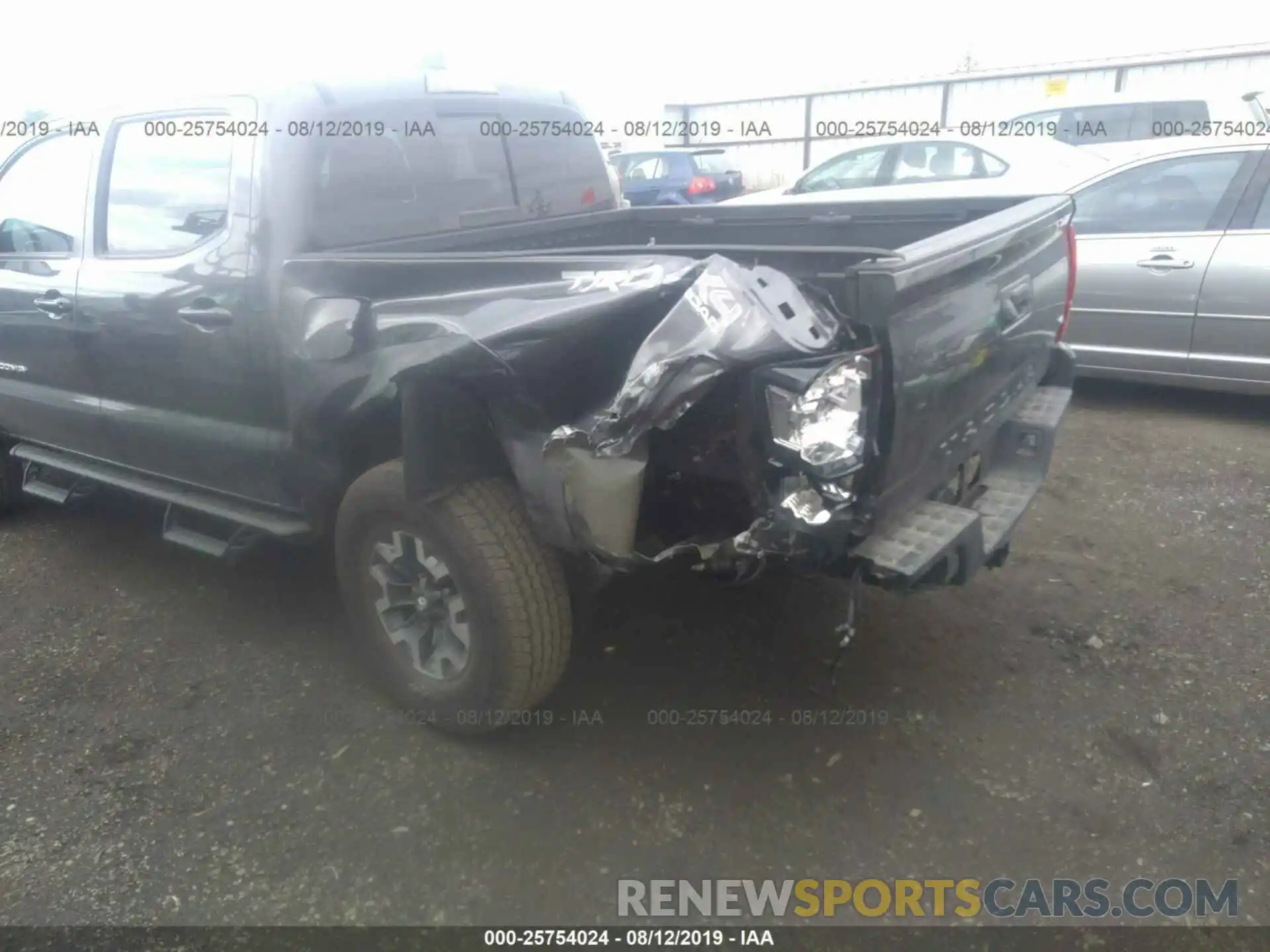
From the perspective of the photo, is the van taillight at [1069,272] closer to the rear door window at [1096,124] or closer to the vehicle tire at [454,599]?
the vehicle tire at [454,599]

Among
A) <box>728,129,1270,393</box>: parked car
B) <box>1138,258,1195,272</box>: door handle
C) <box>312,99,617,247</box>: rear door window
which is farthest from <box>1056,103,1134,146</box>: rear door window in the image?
<box>312,99,617,247</box>: rear door window

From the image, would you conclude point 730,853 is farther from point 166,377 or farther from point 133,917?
point 166,377

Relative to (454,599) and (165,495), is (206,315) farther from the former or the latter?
(454,599)

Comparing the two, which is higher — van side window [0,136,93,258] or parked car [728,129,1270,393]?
van side window [0,136,93,258]

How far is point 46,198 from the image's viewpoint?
142 inches

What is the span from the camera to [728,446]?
2078mm

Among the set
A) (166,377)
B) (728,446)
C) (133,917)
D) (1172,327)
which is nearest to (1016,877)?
(728,446)

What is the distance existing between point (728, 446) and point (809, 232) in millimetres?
1805

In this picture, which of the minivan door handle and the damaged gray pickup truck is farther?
the minivan door handle

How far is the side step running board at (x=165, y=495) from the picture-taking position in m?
3.08

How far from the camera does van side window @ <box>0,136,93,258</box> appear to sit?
3414 millimetres

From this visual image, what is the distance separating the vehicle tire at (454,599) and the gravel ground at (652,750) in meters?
0.20

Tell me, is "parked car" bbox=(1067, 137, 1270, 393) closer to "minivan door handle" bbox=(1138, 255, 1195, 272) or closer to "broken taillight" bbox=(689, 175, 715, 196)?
"minivan door handle" bbox=(1138, 255, 1195, 272)

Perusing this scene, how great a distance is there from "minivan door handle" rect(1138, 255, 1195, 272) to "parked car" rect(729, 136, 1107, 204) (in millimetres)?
794
